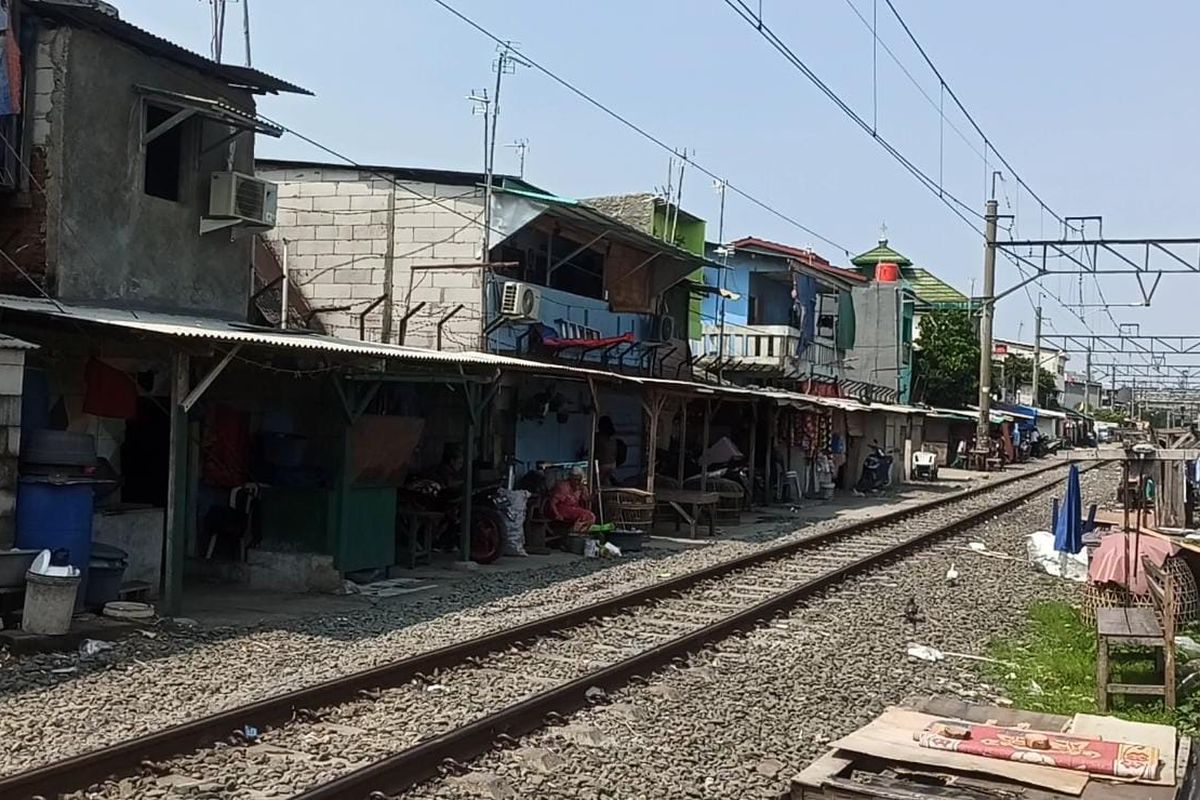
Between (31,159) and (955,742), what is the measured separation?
10835 mm

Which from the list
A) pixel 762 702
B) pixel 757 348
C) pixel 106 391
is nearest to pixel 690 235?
pixel 757 348

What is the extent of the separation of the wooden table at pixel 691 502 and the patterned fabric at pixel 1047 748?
15.0 meters

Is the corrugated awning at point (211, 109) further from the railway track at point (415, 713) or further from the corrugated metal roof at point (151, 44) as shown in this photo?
the railway track at point (415, 713)

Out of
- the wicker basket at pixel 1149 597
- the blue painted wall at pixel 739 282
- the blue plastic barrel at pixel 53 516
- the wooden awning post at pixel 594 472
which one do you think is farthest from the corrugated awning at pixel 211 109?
the blue painted wall at pixel 739 282

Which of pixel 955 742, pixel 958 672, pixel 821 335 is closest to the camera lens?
pixel 955 742

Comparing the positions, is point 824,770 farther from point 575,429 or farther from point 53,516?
point 575,429

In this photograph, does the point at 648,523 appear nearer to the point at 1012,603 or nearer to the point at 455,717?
the point at 1012,603

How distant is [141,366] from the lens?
13.2 metres

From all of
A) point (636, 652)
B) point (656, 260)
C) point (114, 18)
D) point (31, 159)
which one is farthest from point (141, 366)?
point (656, 260)

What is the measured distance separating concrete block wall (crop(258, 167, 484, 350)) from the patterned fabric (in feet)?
48.1

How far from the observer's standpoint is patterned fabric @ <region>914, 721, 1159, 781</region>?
4.98 meters

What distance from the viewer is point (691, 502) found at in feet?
68.4

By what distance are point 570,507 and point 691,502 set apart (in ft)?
11.5

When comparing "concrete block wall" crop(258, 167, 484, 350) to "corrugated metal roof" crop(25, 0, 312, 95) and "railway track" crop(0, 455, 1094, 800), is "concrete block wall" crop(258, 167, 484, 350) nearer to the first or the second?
"corrugated metal roof" crop(25, 0, 312, 95)
